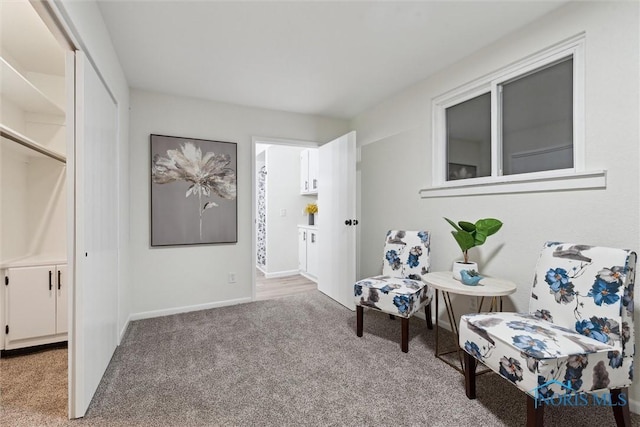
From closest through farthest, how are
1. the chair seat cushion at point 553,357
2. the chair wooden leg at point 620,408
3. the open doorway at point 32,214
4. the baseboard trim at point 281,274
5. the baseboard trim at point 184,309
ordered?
the chair seat cushion at point 553,357 → the chair wooden leg at point 620,408 → the open doorway at point 32,214 → the baseboard trim at point 184,309 → the baseboard trim at point 281,274

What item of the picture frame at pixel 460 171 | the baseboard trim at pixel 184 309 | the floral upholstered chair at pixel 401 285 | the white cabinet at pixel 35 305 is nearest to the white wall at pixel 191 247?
the baseboard trim at pixel 184 309

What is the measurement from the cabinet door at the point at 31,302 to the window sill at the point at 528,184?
3333 millimetres

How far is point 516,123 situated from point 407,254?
1382 mm

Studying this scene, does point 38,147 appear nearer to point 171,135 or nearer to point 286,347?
point 171,135

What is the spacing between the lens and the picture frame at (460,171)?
8.16ft

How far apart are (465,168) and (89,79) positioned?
280 cm

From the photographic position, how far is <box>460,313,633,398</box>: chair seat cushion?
3.93 ft

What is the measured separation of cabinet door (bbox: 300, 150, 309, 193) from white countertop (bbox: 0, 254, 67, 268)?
3328 millimetres

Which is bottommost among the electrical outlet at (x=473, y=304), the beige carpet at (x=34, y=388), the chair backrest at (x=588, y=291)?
the beige carpet at (x=34, y=388)

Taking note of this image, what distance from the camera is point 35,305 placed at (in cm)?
218

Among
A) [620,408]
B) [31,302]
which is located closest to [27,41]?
[31,302]

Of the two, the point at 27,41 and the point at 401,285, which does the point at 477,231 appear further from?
the point at 27,41

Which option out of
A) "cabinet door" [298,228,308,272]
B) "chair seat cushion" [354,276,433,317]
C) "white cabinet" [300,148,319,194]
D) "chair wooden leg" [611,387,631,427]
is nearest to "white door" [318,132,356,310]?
"chair seat cushion" [354,276,433,317]

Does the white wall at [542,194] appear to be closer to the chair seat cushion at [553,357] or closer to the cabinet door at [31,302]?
the chair seat cushion at [553,357]
